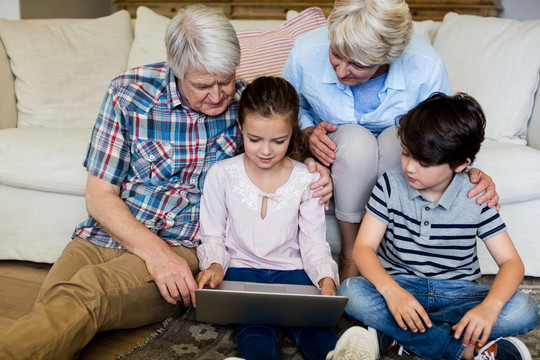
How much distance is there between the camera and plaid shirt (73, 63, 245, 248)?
1445 millimetres

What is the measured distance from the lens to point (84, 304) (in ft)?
3.78

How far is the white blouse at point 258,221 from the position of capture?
1454 mm

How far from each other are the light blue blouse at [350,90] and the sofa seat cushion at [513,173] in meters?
0.28

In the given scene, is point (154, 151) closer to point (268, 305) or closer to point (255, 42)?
point (268, 305)

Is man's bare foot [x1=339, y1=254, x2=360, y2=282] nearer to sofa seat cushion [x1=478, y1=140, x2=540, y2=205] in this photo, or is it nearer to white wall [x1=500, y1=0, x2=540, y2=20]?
sofa seat cushion [x1=478, y1=140, x2=540, y2=205]

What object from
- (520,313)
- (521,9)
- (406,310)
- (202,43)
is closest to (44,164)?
(202,43)

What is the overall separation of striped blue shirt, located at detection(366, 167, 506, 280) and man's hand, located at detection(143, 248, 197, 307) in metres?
0.51

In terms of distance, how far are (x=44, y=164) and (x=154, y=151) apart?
20.8 inches

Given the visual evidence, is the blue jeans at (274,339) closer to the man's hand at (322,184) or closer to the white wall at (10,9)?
the man's hand at (322,184)

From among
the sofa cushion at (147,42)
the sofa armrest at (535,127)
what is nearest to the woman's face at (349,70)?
the sofa armrest at (535,127)

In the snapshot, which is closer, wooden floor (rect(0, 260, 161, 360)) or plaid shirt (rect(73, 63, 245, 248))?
wooden floor (rect(0, 260, 161, 360))

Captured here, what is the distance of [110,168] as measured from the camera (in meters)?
1.45

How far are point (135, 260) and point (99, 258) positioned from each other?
0.16m

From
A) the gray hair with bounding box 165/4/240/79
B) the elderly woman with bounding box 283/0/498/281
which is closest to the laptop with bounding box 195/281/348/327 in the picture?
the elderly woman with bounding box 283/0/498/281
